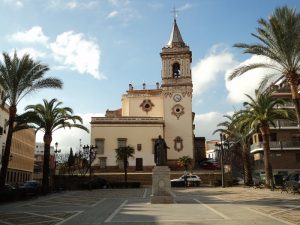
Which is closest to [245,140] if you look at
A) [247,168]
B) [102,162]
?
[247,168]

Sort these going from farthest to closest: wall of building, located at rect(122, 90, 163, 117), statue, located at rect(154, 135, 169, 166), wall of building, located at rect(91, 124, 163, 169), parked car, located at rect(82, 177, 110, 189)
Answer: wall of building, located at rect(122, 90, 163, 117) → wall of building, located at rect(91, 124, 163, 169) → parked car, located at rect(82, 177, 110, 189) → statue, located at rect(154, 135, 169, 166)

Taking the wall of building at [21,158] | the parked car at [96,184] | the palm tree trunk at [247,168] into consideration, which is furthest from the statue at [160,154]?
the wall of building at [21,158]

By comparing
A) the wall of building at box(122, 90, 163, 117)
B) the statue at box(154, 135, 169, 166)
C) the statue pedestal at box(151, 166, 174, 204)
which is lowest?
the statue pedestal at box(151, 166, 174, 204)

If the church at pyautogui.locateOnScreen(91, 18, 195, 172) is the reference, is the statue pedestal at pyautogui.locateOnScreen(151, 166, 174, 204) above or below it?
below

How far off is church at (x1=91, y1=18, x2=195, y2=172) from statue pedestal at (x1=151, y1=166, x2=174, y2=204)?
1364 inches

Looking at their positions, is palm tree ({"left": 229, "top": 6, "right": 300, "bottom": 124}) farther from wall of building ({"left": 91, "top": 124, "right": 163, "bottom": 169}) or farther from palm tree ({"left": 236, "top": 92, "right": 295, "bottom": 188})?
wall of building ({"left": 91, "top": 124, "right": 163, "bottom": 169})

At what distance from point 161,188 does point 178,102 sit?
122 ft

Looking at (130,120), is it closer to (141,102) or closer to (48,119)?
(141,102)

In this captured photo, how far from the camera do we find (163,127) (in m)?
57.2

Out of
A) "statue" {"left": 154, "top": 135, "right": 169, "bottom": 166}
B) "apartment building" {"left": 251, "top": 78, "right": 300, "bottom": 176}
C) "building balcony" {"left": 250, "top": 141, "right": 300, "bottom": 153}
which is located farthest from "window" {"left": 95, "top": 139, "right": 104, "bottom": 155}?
"statue" {"left": 154, "top": 135, "right": 169, "bottom": 166}

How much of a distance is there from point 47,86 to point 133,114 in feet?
110

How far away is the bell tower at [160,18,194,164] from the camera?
5666cm

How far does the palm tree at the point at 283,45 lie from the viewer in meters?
21.4

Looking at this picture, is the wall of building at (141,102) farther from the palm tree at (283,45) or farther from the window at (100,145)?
the palm tree at (283,45)
